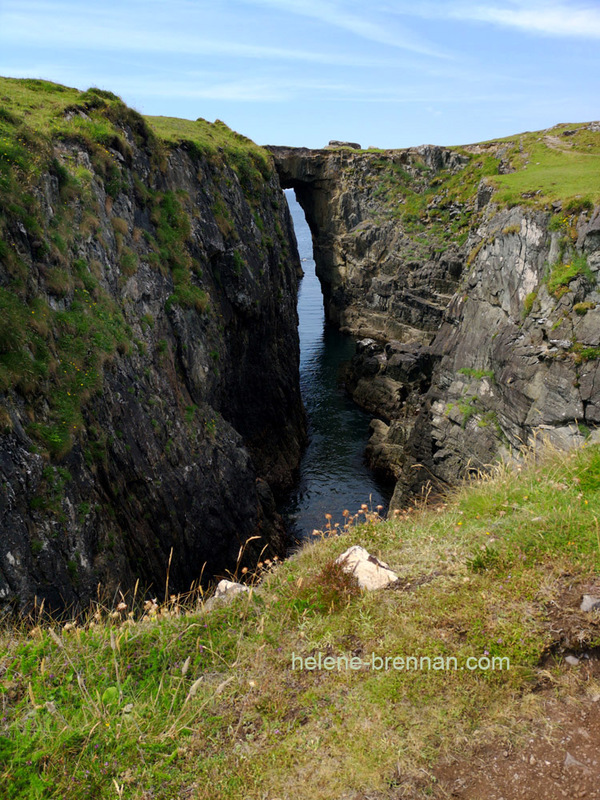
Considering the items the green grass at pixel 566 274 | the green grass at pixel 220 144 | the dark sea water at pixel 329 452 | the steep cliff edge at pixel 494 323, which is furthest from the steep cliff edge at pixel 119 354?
the green grass at pixel 566 274

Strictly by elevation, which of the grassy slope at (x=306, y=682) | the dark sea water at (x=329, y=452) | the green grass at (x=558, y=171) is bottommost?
the dark sea water at (x=329, y=452)

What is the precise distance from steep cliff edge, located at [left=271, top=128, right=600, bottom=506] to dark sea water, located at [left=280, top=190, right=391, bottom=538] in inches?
71.0

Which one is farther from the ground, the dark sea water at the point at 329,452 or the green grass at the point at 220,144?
the green grass at the point at 220,144

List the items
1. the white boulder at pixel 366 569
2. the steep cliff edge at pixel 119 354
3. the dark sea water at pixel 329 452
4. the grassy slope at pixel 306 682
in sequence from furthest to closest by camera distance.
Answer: the dark sea water at pixel 329 452
the steep cliff edge at pixel 119 354
the white boulder at pixel 366 569
the grassy slope at pixel 306 682

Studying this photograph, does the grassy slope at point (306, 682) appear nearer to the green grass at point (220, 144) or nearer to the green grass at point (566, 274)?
the green grass at point (566, 274)

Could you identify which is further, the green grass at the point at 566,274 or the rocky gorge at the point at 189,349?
the green grass at the point at 566,274

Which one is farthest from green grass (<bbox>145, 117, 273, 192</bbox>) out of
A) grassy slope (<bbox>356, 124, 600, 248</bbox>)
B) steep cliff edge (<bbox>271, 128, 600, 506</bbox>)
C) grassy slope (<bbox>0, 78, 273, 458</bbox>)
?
grassy slope (<bbox>356, 124, 600, 248</bbox>)

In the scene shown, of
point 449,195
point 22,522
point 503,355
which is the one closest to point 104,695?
point 22,522

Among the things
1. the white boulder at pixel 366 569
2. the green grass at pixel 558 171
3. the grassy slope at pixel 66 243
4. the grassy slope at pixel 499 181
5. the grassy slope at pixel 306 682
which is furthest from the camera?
the grassy slope at pixel 499 181

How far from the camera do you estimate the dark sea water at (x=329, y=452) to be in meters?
35.1

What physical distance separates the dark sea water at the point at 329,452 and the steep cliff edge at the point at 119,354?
9.70 feet

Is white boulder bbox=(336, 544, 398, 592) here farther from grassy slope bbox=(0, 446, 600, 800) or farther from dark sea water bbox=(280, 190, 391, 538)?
dark sea water bbox=(280, 190, 391, 538)

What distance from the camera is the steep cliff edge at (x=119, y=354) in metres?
14.3

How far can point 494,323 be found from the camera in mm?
31328
